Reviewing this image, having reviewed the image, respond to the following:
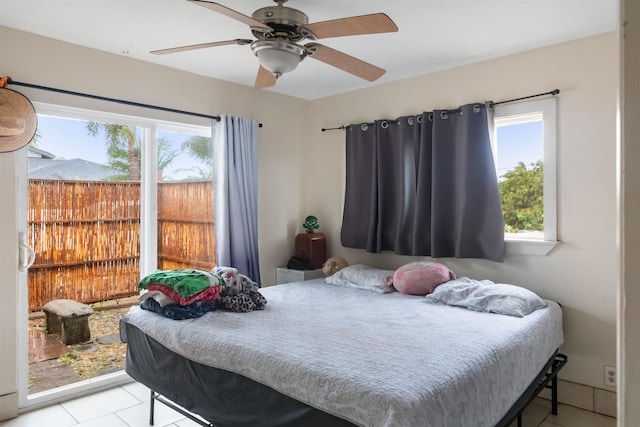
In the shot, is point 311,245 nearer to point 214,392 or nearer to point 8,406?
point 214,392

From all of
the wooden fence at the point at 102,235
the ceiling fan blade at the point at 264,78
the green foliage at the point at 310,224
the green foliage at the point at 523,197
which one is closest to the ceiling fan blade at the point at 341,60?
the ceiling fan blade at the point at 264,78

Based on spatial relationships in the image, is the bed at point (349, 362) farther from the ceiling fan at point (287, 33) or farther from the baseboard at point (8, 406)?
the ceiling fan at point (287, 33)

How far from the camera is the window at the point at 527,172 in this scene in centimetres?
304

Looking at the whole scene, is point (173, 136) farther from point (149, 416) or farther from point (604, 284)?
point (604, 284)

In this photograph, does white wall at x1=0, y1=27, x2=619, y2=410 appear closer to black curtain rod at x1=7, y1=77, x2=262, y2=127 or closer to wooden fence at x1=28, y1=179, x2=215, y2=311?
black curtain rod at x1=7, y1=77, x2=262, y2=127

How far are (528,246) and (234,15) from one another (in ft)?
8.19

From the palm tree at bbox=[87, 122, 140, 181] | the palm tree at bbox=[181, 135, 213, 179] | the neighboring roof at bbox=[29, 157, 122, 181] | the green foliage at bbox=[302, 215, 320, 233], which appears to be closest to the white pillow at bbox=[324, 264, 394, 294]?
the green foliage at bbox=[302, 215, 320, 233]

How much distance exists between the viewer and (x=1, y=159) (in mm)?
2711

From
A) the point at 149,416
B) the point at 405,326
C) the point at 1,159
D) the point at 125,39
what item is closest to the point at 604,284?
the point at 405,326

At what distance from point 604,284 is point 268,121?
3072 millimetres

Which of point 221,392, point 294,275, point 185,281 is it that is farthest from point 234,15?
point 294,275

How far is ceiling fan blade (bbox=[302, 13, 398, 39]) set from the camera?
1.87 meters

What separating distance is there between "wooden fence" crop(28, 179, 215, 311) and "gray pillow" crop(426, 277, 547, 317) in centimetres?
204

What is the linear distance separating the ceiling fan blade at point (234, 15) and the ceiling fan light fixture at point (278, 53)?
2.9 inches
